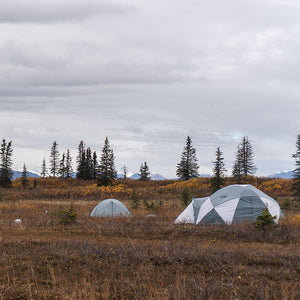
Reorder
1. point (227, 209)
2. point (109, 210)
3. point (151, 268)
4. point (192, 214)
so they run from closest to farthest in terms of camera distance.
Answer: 1. point (151, 268)
2. point (227, 209)
3. point (192, 214)
4. point (109, 210)

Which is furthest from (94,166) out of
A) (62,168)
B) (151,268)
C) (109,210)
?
(151,268)

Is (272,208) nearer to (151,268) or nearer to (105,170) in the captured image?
(151,268)

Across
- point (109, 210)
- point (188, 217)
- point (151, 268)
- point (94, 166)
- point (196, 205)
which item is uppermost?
point (94, 166)

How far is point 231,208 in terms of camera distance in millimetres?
16781

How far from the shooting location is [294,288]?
6.26 metres

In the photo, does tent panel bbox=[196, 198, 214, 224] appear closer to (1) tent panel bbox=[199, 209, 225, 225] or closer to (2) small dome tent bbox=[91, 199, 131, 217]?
(1) tent panel bbox=[199, 209, 225, 225]

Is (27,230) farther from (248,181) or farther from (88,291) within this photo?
(248,181)

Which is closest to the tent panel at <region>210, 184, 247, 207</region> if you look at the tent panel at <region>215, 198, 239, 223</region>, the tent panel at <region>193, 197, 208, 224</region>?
the tent panel at <region>215, 198, 239, 223</region>

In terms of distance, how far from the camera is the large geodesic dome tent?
54.3ft

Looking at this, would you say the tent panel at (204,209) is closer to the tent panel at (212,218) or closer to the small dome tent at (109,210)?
the tent panel at (212,218)

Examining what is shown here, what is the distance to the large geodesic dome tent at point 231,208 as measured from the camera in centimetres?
1655

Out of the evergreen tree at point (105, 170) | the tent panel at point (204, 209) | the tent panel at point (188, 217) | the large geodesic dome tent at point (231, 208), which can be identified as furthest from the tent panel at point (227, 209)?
the evergreen tree at point (105, 170)

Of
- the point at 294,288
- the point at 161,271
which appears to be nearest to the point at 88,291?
the point at 161,271

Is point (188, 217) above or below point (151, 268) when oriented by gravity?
above
